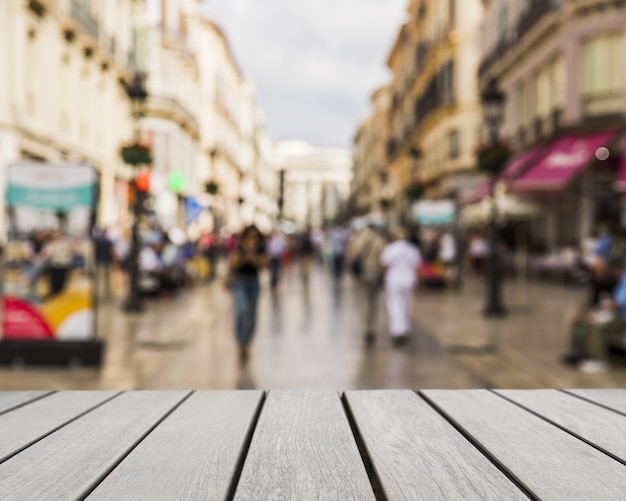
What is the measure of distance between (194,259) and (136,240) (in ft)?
32.0

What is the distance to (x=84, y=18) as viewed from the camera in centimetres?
2688

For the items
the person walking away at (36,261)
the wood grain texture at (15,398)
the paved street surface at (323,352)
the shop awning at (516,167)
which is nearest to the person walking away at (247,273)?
the paved street surface at (323,352)

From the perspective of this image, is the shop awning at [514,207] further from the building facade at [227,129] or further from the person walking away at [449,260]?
the building facade at [227,129]

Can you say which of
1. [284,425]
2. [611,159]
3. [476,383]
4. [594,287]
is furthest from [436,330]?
[611,159]

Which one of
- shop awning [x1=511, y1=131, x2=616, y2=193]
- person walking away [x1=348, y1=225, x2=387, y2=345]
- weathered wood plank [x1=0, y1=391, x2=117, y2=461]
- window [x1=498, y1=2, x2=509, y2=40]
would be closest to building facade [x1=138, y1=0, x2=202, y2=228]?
window [x1=498, y1=2, x2=509, y2=40]

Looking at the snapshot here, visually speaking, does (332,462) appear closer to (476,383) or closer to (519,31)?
(476,383)

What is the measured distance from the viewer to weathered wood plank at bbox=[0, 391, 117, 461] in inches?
71.9

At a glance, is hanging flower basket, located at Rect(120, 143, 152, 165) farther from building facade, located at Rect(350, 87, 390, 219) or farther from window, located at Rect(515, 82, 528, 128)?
building facade, located at Rect(350, 87, 390, 219)

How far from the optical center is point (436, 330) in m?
12.4

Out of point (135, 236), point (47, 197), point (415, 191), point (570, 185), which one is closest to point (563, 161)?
point (570, 185)

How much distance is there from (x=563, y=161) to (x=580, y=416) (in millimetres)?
21451

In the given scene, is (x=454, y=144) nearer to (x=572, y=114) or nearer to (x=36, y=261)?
(x=572, y=114)

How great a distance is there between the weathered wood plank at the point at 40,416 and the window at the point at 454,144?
38819mm

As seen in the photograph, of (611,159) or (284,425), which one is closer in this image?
(284,425)
